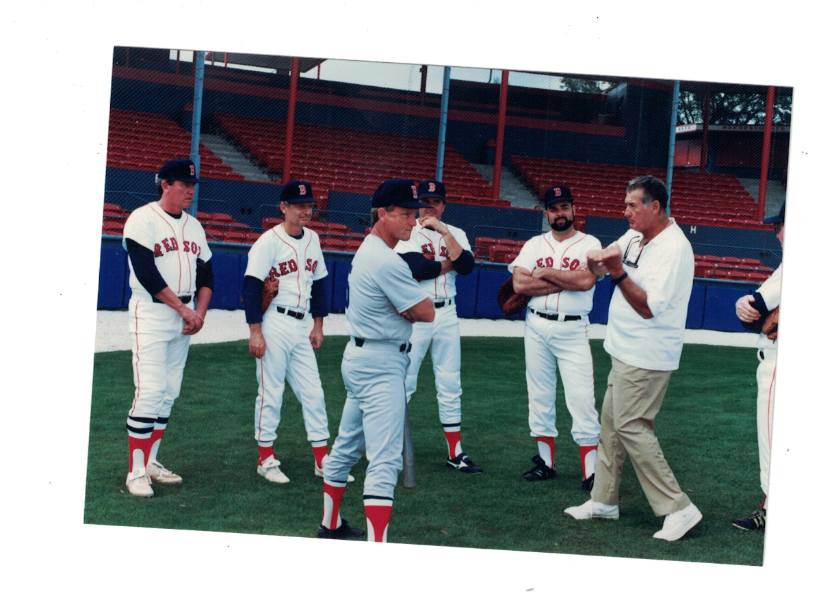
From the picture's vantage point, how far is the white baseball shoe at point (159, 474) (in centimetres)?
369

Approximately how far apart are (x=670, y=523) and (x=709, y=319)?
7779 mm

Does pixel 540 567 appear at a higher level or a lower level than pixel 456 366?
lower

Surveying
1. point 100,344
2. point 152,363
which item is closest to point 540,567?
point 152,363

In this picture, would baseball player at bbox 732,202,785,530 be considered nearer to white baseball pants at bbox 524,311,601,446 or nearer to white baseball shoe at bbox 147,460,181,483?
white baseball pants at bbox 524,311,601,446

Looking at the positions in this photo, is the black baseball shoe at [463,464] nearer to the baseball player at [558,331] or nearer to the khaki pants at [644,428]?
the baseball player at [558,331]

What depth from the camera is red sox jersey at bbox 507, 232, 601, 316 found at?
13.2ft

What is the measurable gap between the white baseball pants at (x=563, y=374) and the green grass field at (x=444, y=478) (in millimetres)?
321

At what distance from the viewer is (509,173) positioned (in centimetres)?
1508

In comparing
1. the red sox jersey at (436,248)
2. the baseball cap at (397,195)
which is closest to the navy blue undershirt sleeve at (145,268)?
the baseball cap at (397,195)

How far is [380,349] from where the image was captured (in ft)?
9.89

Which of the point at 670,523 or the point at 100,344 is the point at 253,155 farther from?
the point at 670,523

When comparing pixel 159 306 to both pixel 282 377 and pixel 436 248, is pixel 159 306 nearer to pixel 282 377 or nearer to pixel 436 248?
pixel 282 377

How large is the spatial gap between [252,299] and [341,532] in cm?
134

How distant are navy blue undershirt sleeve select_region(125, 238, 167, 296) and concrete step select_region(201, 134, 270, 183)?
865 cm
